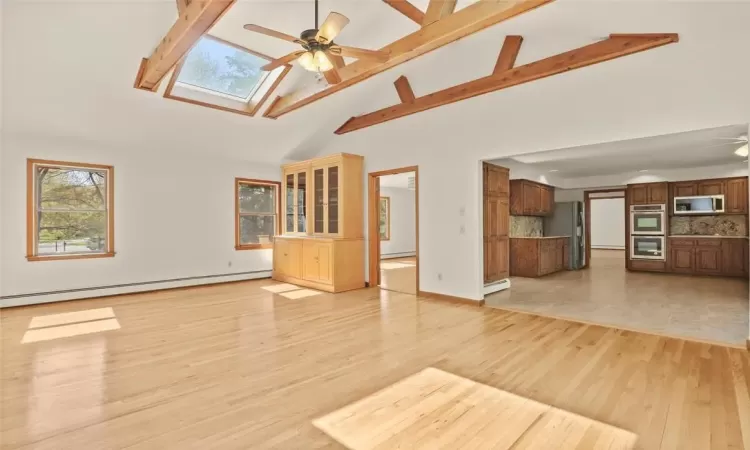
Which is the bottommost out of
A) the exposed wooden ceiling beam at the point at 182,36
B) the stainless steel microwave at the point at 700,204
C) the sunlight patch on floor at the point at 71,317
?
the sunlight patch on floor at the point at 71,317

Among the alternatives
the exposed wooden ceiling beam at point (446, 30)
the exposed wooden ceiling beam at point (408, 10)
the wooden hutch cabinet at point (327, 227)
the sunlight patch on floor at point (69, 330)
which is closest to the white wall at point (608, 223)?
the wooden hutch cabinet at point (327, 227)

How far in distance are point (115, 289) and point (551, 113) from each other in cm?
681

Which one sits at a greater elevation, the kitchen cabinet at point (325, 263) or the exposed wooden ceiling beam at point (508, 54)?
the exposed wooden ceiling beam at point (508, 54)

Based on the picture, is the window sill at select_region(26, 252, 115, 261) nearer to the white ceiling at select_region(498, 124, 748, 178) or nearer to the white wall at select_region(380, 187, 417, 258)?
the white ceiling at select_region(498, 124, 748, 178)

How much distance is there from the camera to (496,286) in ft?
19.8

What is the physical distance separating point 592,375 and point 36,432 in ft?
11.8

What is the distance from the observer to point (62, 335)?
147 inches

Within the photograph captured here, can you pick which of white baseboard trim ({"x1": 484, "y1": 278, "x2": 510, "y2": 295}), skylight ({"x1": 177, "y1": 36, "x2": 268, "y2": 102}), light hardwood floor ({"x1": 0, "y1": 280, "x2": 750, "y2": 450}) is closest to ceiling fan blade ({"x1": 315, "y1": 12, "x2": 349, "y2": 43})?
skylight ({"x1": 177, "y1": 36, "x2": 268, "y2": 102})

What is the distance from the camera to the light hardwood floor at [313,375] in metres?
2.00

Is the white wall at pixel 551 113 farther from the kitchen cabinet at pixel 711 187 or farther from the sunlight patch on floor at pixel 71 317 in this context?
the kitchen cabinet at pixel 711 187

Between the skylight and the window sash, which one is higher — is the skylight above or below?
above

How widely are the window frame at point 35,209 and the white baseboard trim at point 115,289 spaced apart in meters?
0.51

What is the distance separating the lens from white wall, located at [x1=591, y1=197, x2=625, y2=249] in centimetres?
1343

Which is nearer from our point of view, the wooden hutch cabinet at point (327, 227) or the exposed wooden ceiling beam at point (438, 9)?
the exposed wooden ceiling beam at point (438, 9)
